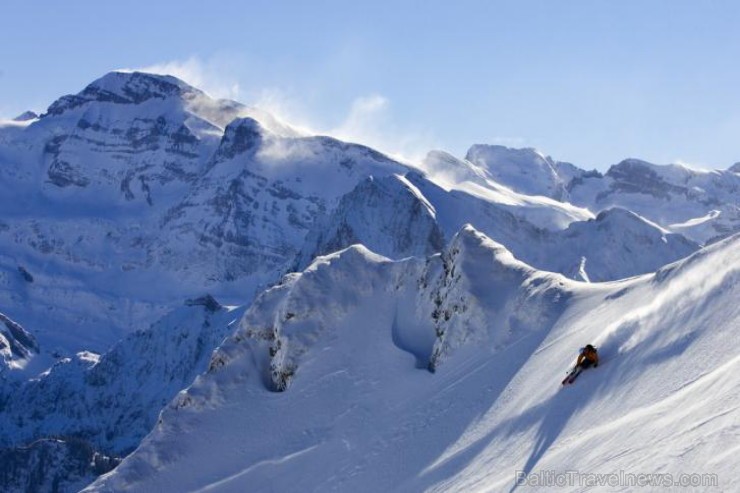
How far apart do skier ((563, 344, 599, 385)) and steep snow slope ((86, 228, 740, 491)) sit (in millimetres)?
351

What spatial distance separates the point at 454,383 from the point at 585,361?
452 inches

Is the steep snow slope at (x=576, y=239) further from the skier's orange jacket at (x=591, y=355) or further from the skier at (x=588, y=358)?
the skier's orange jacket at (x=591, y=355)

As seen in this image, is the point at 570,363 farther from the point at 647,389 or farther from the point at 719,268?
the point at 647,389

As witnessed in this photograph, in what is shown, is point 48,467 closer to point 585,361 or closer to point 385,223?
point 385,223

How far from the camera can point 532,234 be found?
610 ft

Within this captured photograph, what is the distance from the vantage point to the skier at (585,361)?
37562mm

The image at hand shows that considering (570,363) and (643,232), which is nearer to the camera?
(570,363)

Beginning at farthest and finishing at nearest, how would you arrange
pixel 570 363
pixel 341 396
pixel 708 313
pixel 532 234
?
1. pixel 532 234
2. pixel 341 396
3. pixel 570 363
4. pixel 708 313

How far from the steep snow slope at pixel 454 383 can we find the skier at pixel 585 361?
35 cm

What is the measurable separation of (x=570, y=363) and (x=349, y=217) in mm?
129245

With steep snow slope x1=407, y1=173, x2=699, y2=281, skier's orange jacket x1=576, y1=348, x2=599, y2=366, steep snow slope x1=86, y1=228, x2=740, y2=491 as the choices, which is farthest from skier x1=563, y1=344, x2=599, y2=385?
steep snow slope x1=407, y1=173, x2=699, y2=281

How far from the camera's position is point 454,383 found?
48.7m

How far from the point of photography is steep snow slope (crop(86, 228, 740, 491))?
3077 cm

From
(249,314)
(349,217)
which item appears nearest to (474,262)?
(249,314)
